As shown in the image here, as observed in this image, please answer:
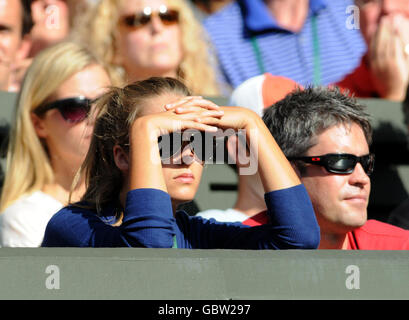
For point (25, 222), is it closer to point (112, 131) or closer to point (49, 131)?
point (49, 131)

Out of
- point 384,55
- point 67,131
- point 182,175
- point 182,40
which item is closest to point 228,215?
point 67,131

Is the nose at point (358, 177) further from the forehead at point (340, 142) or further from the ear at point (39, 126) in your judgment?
the ear at point (39, 126)

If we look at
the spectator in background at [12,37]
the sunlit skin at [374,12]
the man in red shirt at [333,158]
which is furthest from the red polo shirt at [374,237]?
the spectator in background at [12,37]

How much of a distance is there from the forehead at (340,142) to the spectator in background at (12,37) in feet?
5.57

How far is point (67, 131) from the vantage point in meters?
3.04

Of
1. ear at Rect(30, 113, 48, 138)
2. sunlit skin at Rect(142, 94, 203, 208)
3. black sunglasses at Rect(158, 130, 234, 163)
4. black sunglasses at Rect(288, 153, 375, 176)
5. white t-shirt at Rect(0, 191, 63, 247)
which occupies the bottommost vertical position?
white t-shirt at Rect(0, 191, 63, 247)

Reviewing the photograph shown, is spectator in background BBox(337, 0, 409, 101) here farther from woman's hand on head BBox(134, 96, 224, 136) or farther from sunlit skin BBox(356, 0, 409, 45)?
woman's hand on head BBox(134, 96, 224, 136)

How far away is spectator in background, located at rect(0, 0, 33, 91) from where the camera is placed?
3.60m

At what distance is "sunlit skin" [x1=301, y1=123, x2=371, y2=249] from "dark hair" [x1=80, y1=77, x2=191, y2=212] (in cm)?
49

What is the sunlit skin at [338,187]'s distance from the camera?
97.4 inches

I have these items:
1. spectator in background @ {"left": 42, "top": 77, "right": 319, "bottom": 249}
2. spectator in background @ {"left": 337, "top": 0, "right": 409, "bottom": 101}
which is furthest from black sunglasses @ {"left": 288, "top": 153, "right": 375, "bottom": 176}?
spectator in background @ {"left": 337, "top": 0, "right": 409, "bottom": 101}

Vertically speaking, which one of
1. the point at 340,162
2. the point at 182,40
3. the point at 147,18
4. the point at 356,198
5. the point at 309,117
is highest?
the point at 147,18

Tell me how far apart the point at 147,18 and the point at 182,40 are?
217mm
